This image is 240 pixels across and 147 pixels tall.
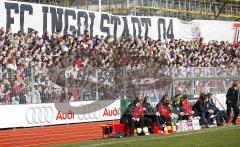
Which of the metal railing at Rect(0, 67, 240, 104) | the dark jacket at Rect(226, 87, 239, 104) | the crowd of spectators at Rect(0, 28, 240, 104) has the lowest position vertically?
the dark jacket at Rect(226, 87, 239, 104)

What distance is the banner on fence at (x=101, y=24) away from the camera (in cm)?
2572

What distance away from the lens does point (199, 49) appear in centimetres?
3531

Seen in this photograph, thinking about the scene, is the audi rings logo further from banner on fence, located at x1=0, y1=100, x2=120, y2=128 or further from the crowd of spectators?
the crowd of spectators

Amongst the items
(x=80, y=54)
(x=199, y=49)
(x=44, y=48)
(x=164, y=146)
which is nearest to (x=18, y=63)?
(x=44, y=48)

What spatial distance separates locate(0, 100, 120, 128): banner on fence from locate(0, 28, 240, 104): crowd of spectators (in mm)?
286

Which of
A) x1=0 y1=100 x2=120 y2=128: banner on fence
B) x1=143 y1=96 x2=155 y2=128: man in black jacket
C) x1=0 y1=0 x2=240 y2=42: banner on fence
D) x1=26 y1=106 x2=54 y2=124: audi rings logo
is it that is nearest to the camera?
x1=0 y1=100 x2=120 y2=128: banner on fence

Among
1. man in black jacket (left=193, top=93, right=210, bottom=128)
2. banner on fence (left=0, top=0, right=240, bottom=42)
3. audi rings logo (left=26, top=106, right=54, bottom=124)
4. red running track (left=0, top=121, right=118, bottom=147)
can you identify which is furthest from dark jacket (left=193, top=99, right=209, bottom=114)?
banner on fence (left=0, top=0, right=240, bottom=42)

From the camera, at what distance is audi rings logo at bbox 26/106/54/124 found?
71.6 feet

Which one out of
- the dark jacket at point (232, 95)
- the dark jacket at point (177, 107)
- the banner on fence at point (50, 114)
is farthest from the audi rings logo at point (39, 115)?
the dark jacket at point (232, 95)

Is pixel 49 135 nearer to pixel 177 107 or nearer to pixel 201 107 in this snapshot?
pixel 177 107

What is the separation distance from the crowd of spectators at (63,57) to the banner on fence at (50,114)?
29 cm

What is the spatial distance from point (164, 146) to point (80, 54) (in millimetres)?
12044

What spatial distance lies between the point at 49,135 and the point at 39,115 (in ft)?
6.44

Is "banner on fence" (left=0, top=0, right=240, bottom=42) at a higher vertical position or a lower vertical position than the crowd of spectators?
higher
